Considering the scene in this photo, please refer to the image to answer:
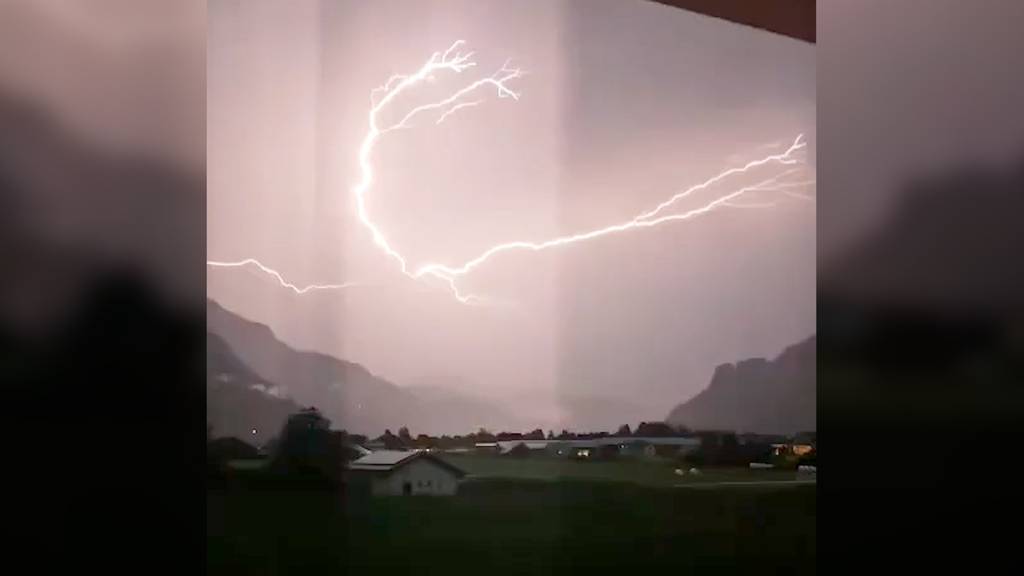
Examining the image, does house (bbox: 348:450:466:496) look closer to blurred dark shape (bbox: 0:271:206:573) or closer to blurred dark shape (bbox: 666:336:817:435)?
blurred dark shape (bbox: 0:271:206:573)

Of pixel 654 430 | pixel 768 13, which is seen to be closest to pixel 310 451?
pixel 654 430

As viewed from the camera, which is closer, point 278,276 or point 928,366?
point 928,366

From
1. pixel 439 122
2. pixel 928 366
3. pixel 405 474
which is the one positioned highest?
pixel 439 122

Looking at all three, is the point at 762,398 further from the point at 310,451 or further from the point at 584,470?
the point at 310,451

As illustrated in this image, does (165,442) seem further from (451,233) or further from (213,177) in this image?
(451,233)

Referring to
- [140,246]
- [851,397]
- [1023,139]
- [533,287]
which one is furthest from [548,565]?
[1023,139]

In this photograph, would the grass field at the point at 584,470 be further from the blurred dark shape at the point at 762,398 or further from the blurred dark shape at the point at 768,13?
the blurred dark shape at the point at 768,13

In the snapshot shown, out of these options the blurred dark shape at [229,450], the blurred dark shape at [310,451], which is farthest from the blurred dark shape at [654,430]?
the blurred dark shape at [229,450]
